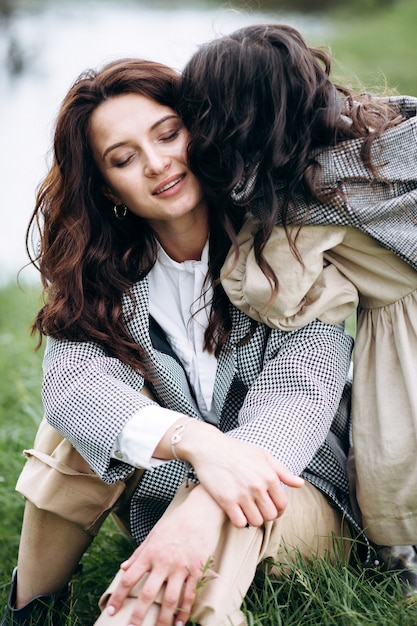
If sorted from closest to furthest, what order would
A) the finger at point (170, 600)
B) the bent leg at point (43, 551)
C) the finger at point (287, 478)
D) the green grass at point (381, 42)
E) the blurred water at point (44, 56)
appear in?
the finger at point (170, 600) → the finger at point (287, 478) → the bent leg at point (43, 551) → the blurred water at point (44, 56) → the green grass at point (381, 42)

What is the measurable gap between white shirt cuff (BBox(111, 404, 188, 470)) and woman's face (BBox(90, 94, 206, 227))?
50cm

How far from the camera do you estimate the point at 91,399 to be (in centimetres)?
198

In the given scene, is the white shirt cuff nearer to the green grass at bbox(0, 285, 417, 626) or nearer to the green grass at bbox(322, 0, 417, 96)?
the green grass at bbox(0, 285, 417, 626)

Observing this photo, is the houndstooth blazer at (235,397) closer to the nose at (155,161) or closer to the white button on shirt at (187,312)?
the white button on shirt at (187,312)

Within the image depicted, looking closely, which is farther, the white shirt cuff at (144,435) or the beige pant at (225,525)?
the white shirt cuff at (144,435)

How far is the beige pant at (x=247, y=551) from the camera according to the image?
1706 millimetres

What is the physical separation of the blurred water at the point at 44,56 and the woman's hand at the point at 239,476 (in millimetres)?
3583

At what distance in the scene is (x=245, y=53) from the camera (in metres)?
1.92

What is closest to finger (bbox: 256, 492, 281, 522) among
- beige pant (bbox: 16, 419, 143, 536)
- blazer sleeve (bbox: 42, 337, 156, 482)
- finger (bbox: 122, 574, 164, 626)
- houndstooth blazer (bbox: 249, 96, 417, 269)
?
finger (bbox: 122, 574, 164, 626)

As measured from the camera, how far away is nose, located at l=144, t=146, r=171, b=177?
2.06 m

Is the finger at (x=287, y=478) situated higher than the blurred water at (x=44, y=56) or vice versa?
the finger at (x=287, y=478)

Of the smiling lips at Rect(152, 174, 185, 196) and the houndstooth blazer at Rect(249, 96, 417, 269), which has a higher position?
the houndstooth blazer at Rect(249, 96, 417, 269)

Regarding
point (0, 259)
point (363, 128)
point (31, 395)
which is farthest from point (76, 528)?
point (0, 259)

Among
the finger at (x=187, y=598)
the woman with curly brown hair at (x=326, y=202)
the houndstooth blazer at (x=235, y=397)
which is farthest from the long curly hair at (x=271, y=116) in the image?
the finger at (x=187, y=598)
